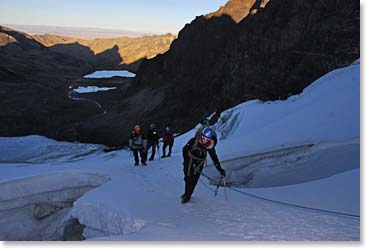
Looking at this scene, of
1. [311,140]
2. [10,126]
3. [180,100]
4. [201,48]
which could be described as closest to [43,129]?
[10,126]

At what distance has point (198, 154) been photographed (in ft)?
23.5

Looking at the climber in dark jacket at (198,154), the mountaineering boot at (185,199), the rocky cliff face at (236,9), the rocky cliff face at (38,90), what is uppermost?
the rocky cliff face at (236,9)

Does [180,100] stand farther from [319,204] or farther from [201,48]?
[319,204]

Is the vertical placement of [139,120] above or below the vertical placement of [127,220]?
below

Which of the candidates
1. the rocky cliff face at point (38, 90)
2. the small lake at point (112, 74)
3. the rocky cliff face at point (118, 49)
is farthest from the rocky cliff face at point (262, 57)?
the rocky cliff face at point (118, 49)

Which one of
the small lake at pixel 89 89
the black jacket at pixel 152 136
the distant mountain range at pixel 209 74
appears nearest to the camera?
the black jacket at pixel 152 136

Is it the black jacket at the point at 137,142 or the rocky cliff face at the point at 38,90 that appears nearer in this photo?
the black jacket at the point at 137,142

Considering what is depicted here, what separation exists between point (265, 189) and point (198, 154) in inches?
79.1

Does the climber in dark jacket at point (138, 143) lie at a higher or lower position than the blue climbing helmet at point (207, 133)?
lower

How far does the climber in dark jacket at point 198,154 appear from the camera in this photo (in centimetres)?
692

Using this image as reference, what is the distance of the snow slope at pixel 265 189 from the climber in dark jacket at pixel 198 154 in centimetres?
53

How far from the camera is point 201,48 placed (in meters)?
48.9

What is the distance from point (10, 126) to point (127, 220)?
4224 centimetres

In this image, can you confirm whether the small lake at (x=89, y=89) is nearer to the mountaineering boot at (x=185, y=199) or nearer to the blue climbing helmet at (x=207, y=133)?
the mountaineering boot at (x=185, y=199)
